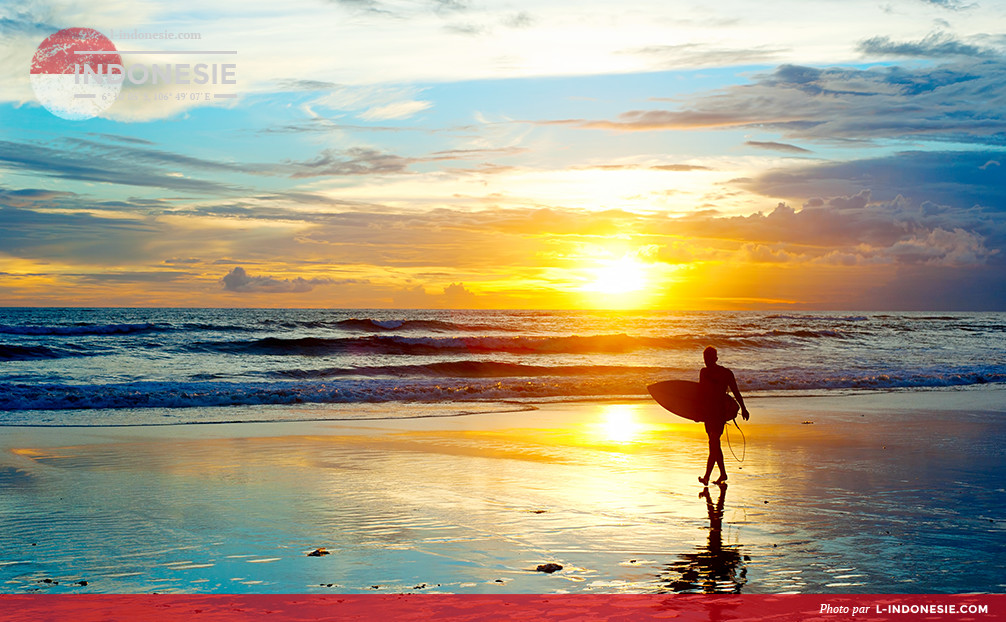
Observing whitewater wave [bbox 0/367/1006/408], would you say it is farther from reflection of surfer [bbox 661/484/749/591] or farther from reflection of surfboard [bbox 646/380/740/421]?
reflection of surfer [bbox 661/484/749/591]

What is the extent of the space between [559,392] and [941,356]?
26.4 metres

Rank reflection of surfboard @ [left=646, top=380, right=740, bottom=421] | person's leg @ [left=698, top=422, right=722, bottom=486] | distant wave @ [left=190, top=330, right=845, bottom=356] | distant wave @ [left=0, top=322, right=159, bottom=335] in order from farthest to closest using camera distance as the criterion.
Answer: distant wave @ [left=0, top=322, right=159, bottom=335], distant wave @ [left=190, top=330, right=845, bottom=356], reflection of surfboard @ [left=646, top=380, right=740, bottom=421], person's leg @ [left=698, top=422, right=722, bottom=486]

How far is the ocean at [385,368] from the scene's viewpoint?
19.1 m

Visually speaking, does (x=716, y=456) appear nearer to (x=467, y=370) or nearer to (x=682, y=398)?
(x=682, y=398)

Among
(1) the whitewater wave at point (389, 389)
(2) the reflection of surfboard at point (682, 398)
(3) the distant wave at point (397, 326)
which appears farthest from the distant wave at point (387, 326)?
(2) the reflection of surfboard at point (682, 398)

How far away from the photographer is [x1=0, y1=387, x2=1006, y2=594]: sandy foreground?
578cm

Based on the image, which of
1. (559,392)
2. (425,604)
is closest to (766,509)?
(425,604)

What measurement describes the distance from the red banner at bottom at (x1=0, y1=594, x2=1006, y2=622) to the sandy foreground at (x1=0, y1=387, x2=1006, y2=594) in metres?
0.20

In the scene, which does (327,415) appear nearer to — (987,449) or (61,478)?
(61,478)

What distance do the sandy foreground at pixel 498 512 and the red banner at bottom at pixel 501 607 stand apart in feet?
0.65

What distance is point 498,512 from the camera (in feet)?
25.6

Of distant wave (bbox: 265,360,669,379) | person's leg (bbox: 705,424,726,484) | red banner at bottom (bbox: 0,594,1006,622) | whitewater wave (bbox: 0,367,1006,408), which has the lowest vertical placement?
distant wave (bbox: 265,360,669,379)

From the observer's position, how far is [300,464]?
418 inches

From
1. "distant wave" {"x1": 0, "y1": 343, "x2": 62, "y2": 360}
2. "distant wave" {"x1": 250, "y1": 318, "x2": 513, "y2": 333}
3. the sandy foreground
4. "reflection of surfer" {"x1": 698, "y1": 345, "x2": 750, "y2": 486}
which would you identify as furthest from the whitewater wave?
"distant wave" {"x1": 250, "y1": 318, "x2": 513, "y2": 333}
